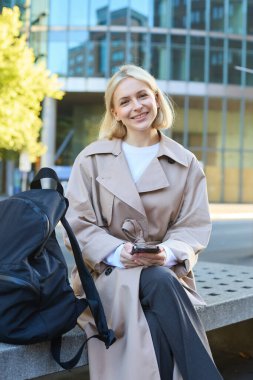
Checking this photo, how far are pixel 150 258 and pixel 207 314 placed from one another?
2.41 ft

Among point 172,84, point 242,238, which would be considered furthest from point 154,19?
point 242,238

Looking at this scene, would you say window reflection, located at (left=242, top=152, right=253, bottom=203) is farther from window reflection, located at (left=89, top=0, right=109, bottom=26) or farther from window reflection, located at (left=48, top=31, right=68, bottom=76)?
window reflection, located at (left=48, top=31, right=68, bottom=76)

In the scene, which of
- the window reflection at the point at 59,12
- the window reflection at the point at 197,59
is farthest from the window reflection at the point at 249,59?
the window reflection at the point at 59,12

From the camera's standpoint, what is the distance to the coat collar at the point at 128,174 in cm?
319

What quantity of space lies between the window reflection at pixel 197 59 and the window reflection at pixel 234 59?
1.83 m

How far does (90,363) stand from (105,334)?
0.17 metres

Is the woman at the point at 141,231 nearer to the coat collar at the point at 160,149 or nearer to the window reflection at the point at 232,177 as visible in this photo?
the coat collar at the point at 160,149

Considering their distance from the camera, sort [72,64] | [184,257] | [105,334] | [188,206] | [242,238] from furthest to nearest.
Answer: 1. [72,64]
2. [242,238]
3. [188,206]
4. [184,257]
5. [105,334]

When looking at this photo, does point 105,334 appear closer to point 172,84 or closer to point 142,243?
point 142,243

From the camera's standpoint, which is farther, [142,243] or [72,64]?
[72,64]

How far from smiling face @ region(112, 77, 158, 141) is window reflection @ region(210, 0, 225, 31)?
37.3 meters

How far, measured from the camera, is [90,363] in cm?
271

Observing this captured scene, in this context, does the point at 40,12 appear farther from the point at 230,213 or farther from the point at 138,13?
the point at 230,213

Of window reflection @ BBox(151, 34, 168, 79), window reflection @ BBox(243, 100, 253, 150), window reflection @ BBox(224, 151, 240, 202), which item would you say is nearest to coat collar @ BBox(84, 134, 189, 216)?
window reflection @ BBox(151, 34, 168, 79)
